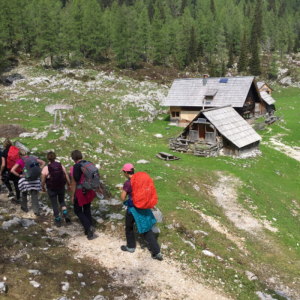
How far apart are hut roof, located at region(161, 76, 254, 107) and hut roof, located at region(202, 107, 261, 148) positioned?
785 cm

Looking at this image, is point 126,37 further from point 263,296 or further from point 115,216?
point 263,296

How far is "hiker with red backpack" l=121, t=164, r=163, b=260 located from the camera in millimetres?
7418

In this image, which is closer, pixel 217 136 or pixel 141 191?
pixel 141 191

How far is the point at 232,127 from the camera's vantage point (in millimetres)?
30203

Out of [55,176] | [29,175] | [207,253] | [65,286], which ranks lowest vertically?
[207,253]

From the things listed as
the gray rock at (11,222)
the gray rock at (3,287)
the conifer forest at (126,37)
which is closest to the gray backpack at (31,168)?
the gray rock at (11,222)

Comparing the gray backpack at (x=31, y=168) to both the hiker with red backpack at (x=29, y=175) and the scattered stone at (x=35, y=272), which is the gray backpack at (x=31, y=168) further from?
the scattered stone at (x=35, y=272)

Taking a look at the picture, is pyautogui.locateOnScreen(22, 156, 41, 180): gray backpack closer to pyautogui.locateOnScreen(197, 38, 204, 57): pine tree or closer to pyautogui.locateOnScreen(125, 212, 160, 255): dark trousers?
pyautogui.locateOnScreen(125, 212, 160, 255): dark trousers

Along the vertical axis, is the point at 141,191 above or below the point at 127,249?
above

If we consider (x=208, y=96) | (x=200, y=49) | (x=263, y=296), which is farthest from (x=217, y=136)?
(x=200, y=49)

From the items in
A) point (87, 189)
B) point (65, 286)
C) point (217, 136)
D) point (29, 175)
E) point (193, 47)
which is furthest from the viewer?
point (193, 47)

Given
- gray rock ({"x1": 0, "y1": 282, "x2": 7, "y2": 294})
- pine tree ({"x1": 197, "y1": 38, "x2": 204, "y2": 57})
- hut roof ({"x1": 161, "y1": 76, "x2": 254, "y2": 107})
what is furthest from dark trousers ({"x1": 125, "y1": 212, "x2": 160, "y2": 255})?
pine tree ({"x1": 197, "y1": 38, "x2": 204, "y2": 57})

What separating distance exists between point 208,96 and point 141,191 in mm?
35958

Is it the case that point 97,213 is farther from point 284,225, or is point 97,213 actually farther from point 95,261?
point 284,225
